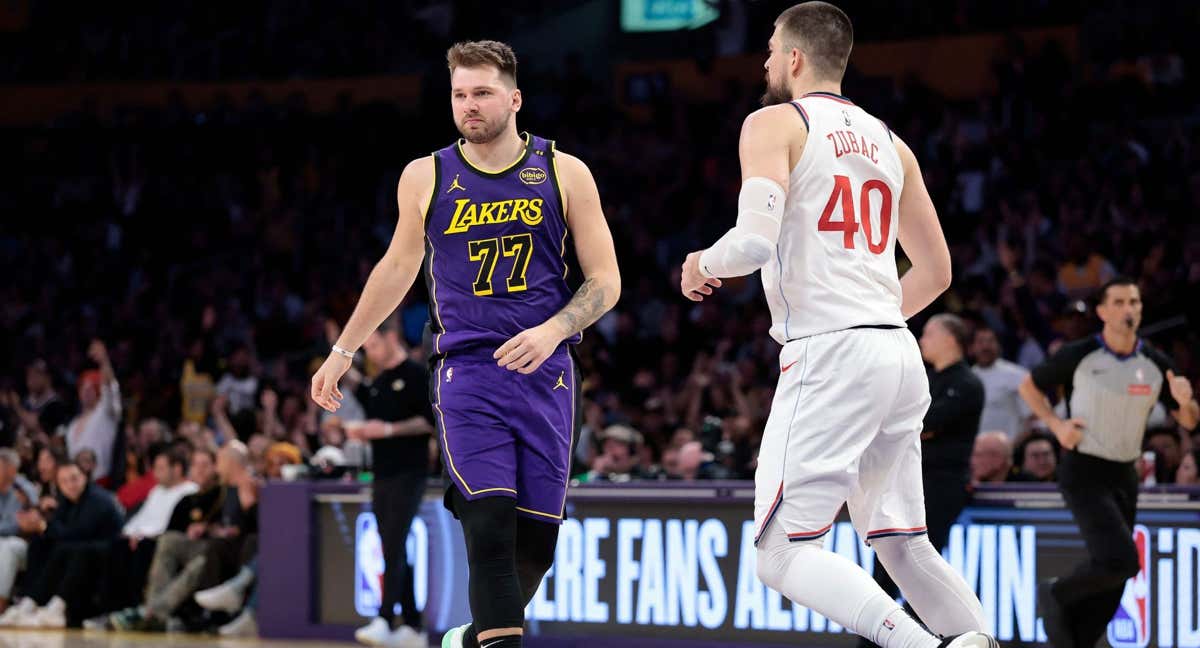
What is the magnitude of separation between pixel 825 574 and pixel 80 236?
18.9 meters

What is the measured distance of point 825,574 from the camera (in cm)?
459

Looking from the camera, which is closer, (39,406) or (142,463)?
(142,463)

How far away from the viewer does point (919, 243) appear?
5281 millimetres

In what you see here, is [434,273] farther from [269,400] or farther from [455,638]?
[269,400]

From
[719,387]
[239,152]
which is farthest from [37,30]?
[719,387]

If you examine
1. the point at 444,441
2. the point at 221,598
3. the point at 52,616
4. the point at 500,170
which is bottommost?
the point at 52,616

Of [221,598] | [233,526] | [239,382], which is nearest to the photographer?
[221,598]

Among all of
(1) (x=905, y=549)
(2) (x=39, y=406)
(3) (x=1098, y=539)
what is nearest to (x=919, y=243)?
(1) (x=905, y=549)

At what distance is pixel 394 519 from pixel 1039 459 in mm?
4160

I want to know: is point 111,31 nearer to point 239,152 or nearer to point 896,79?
point 239,152

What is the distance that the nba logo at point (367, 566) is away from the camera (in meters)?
10.8

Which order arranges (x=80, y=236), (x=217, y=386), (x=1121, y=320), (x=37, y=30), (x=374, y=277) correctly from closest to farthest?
1. (x=374, y=277)
2. (x=1121, y=320)
3. (x=217, y=386)
4. (x=80, y=236)
5. (x=37, y=30)

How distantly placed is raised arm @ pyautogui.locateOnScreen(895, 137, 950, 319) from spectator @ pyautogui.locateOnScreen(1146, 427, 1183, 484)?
5501mm

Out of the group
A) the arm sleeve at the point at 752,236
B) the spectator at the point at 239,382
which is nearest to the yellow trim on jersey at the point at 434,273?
the arm sleeve at the point at 752,236
